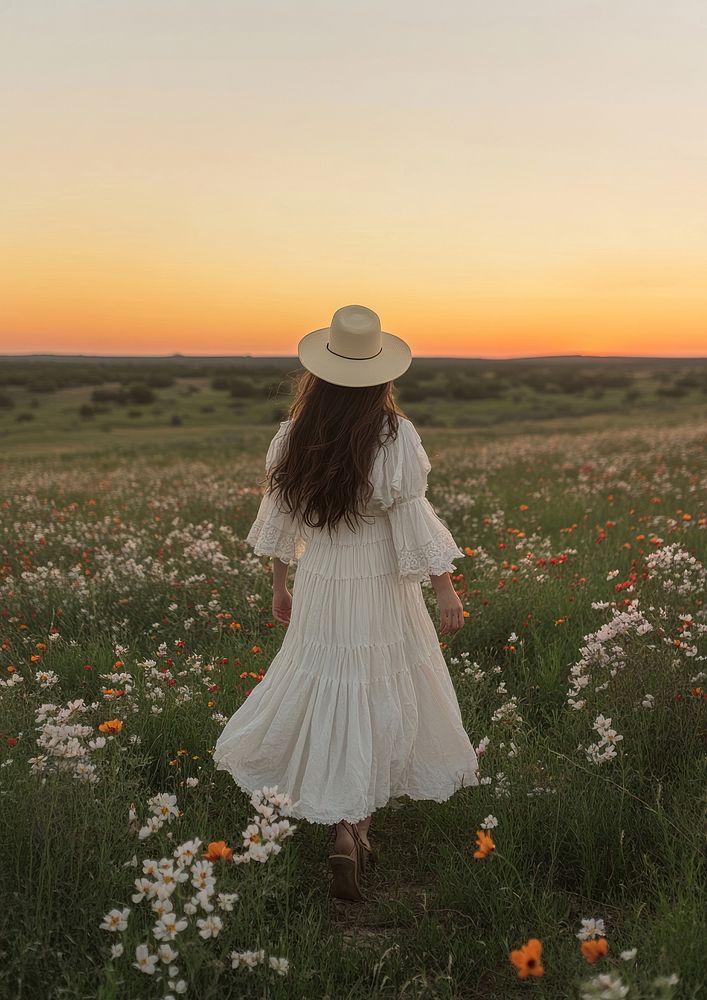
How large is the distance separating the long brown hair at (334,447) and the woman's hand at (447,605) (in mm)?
512

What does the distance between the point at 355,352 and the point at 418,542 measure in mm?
978

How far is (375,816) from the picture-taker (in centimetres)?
471

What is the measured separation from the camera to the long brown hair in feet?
13.8

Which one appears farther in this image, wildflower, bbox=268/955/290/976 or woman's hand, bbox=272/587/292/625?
woman's hand, bbox=272/587/292/625

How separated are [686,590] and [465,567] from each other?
7.74 feet

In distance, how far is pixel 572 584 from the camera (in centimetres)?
734

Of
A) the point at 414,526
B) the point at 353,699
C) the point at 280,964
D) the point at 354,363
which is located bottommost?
the point at 280,964

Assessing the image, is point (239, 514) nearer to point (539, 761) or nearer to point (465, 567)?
point (465, 567)

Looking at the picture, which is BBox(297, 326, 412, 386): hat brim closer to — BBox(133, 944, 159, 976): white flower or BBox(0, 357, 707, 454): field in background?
BBox(133, 944, 159, 976): white flower

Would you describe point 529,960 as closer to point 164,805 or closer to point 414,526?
point 164,805

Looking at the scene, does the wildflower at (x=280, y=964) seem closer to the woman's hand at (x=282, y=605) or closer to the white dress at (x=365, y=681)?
the white dress at (x=365, y=681)

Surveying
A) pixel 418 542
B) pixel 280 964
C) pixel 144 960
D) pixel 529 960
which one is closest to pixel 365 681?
pixel 418 542

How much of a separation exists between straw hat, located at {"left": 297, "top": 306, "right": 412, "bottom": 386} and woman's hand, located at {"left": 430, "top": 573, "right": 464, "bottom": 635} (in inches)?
39.5

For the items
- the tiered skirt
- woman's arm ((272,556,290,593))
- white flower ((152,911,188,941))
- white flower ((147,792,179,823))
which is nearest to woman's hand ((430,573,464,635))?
the tiered skirt
